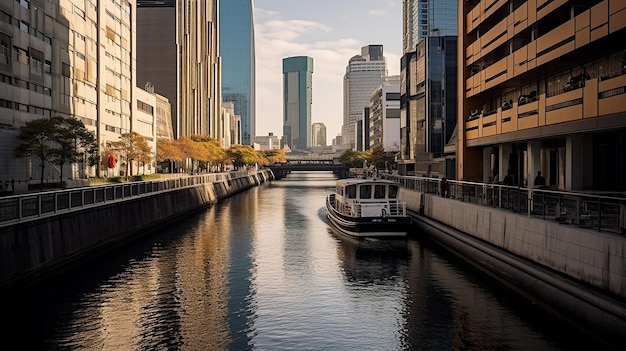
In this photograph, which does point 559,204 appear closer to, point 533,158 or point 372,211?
point 372,211

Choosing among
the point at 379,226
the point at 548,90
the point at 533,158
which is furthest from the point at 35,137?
the point at 548,90

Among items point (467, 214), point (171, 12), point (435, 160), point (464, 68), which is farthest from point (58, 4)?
point (171, 12)

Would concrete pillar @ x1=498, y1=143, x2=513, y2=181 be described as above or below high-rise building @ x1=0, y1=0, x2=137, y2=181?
below

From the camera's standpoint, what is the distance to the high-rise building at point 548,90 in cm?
3167

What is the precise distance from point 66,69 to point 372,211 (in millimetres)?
48704

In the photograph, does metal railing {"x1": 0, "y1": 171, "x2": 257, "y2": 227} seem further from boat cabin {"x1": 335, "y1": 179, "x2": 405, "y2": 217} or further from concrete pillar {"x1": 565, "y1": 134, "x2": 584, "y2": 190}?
concrete pillar {"x1": 565, "y1": 134, "x2": 584, "y2": 190}

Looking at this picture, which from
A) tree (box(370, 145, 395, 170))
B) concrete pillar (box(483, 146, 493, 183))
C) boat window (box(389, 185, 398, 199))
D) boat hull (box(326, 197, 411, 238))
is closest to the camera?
boat hull (box(326, 197, 411, 238))

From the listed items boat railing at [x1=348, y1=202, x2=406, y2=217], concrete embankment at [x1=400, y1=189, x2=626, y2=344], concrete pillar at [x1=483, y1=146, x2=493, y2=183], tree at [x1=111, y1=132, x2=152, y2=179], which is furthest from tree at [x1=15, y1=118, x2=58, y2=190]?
concrete pillar at [x1=483, y1=146, x2=493, y2=183]

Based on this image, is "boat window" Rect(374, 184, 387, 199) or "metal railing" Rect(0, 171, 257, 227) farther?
"boat window" Rect(374, 184, 387, 199)

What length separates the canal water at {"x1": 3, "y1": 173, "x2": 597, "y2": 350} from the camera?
64.3 feet

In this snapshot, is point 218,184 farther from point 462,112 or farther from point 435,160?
point 462,112

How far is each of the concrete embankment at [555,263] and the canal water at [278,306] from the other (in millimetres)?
760

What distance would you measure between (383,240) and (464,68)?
2160 cm

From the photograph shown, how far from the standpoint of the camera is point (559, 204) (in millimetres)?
23641
